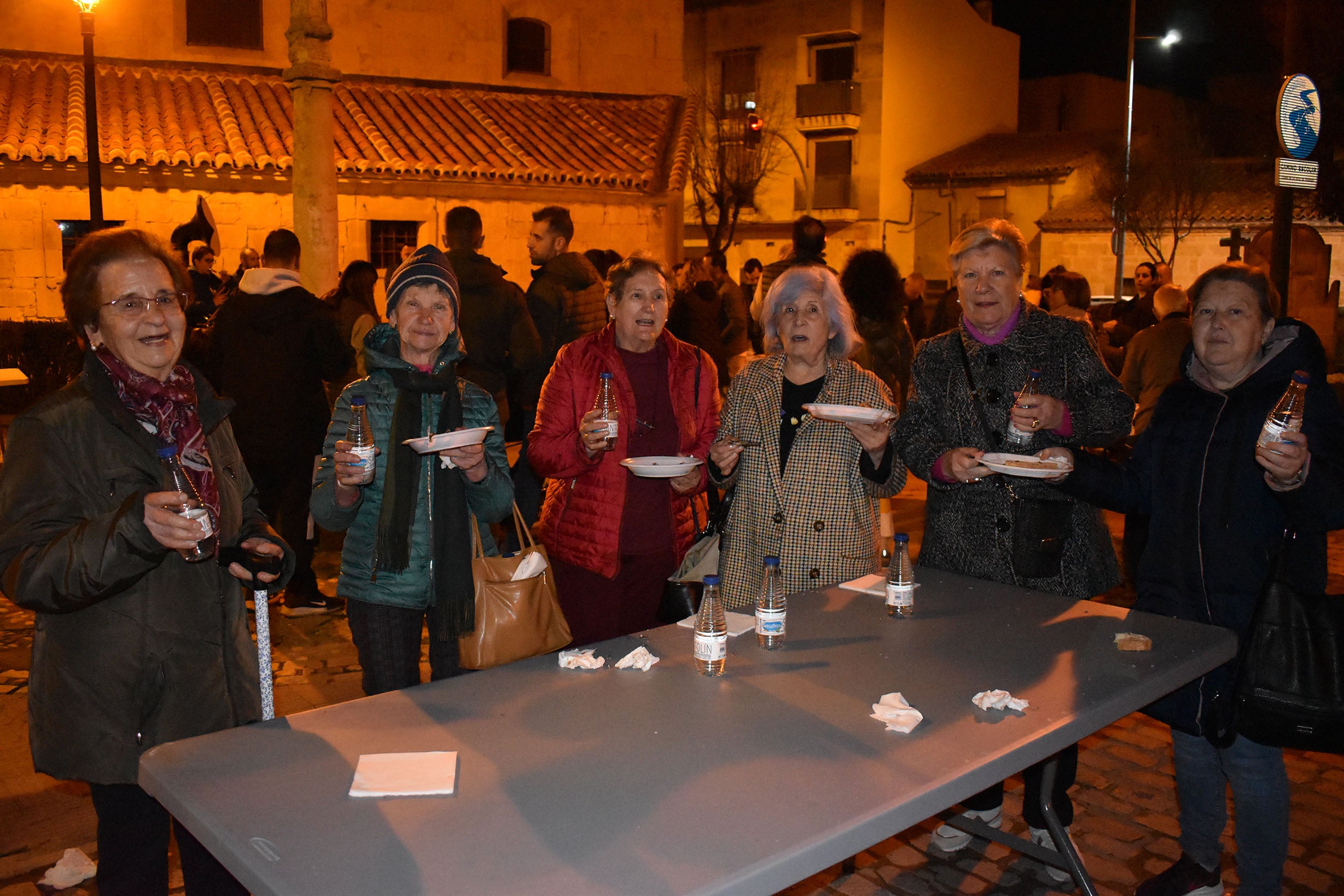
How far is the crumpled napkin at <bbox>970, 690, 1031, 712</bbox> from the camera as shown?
2.84 metres

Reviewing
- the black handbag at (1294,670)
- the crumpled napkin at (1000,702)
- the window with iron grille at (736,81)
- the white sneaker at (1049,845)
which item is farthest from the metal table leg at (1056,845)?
the window with iron grille at (736,81)

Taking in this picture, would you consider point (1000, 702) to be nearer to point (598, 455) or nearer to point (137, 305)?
point (598, 455)

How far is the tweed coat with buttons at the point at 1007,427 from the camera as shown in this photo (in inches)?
161

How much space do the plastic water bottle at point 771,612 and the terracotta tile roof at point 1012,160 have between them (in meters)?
35.9

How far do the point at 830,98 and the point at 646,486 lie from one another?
121 feet

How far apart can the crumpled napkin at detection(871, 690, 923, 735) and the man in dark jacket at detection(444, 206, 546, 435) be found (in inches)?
185

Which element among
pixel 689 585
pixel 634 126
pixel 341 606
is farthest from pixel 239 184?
pixel 689 585

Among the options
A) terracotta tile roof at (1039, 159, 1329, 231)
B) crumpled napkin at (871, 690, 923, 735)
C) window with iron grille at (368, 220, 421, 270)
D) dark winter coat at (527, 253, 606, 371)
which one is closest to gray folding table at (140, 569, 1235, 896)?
crumpled napkin at (871, 690, 923, 735)

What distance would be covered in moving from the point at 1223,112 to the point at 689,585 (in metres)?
43.3

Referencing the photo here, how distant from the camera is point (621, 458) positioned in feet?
14.9

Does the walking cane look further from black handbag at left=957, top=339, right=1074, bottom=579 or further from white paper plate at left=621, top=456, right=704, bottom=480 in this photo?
black handbag at left=957, top=339, right=1074, bottom=579

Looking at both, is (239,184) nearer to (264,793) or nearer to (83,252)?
(83,252)

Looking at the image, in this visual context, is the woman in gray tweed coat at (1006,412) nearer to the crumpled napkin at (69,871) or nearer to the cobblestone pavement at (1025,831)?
the cobblestone pavement at (1025,831)

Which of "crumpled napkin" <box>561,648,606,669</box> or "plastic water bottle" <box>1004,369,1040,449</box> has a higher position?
"plastic water bottle" <box>1004,369,1040,449</box>
